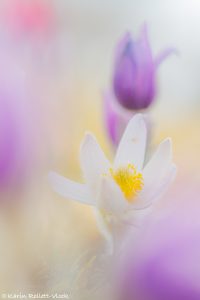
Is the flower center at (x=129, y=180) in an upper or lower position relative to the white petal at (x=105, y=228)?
upper

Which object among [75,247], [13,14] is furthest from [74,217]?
[13,14]

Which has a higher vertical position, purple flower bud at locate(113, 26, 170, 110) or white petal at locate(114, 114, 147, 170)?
purple flower bud at locate(113, 26, 170, 110)

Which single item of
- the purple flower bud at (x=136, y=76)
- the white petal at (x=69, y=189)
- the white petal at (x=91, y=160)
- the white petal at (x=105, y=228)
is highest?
the purple flower bud at (x=136, y=76)

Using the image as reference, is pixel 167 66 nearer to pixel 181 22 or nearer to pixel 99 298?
pixel 181 22
